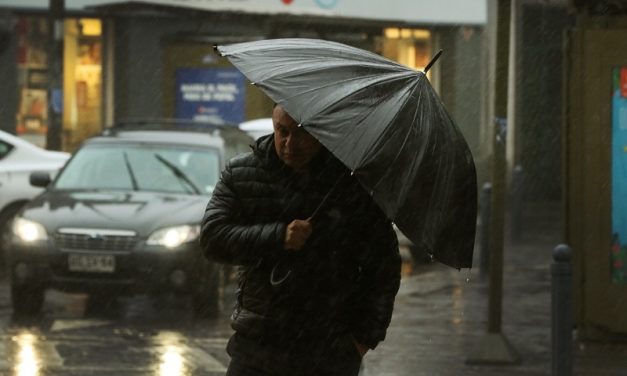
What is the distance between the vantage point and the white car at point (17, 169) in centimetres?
1565

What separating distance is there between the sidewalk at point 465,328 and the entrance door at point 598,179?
27 cm

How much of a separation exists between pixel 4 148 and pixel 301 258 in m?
11.8

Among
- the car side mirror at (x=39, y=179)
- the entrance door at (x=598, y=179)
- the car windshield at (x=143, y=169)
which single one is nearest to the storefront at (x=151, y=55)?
the car windshield at (x=143, y=169)

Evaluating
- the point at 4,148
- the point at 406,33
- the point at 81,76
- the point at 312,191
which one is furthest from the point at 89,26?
the point at 312,191

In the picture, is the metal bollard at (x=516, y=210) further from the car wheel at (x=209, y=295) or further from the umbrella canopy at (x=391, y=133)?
the umbrella canopy at (x=391, y=133)

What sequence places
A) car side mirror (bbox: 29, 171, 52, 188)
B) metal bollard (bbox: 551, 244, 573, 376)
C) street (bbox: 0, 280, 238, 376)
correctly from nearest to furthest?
metal bollard (bbox: 551, 244, 573, 376) → street (bbox: 0, 280, 238, 376) → car side mirror (bbox: 29, 171, 52, 188)

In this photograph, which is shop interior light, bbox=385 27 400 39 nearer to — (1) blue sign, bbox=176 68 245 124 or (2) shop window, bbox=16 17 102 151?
(1) blue sign, bbox=176 68 245 124

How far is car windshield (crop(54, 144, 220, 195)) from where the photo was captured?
1293cm

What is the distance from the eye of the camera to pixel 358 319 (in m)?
4.92

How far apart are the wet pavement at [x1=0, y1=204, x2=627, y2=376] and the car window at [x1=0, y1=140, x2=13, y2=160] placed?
2.70 m

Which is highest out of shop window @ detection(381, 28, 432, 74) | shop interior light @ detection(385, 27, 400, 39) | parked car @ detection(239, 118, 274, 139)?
shop interior light @ detection(385, 27, 400, 39)

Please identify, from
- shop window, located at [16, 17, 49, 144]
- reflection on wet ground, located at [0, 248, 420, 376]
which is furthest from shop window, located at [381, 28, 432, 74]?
reflection on wet ground, located at [0, 248, 420, 376]

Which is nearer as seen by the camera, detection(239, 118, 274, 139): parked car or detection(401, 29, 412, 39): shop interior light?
detection(239, 118, 274, 139): parked car

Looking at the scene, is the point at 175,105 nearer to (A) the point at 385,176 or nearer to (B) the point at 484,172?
(B) the point at 484,172
